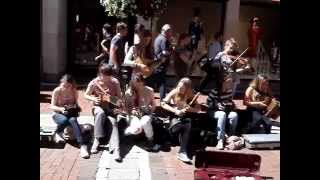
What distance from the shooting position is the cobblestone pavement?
6.00 meters

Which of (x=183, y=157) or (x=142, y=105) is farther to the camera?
(x=142, y=105)

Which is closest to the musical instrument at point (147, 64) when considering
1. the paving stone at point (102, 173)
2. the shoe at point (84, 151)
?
the shoe at point (84, 151)

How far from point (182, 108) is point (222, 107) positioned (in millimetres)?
858

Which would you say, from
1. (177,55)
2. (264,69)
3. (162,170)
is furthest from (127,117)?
(264,69)

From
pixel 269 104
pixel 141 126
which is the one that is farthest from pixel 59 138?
pixel 269 104

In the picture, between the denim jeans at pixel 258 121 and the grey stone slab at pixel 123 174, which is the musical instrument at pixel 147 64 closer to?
the denim jeans at pixel 258 121

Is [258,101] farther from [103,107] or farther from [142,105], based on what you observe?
[103,107]

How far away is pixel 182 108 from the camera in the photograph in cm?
710

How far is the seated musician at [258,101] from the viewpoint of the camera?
7816 millimetres

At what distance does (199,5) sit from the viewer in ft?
46.8

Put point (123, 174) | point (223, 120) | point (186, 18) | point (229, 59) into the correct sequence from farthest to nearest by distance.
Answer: point (186, 18), point (229, 59), point (223, 120), point (123, 174)

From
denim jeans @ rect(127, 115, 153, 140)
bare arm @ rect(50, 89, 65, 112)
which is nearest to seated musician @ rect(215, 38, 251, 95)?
denim jeans @ rect(127, 115, 153, 140)

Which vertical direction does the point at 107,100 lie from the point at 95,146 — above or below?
above

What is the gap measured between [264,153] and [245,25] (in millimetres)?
7780
